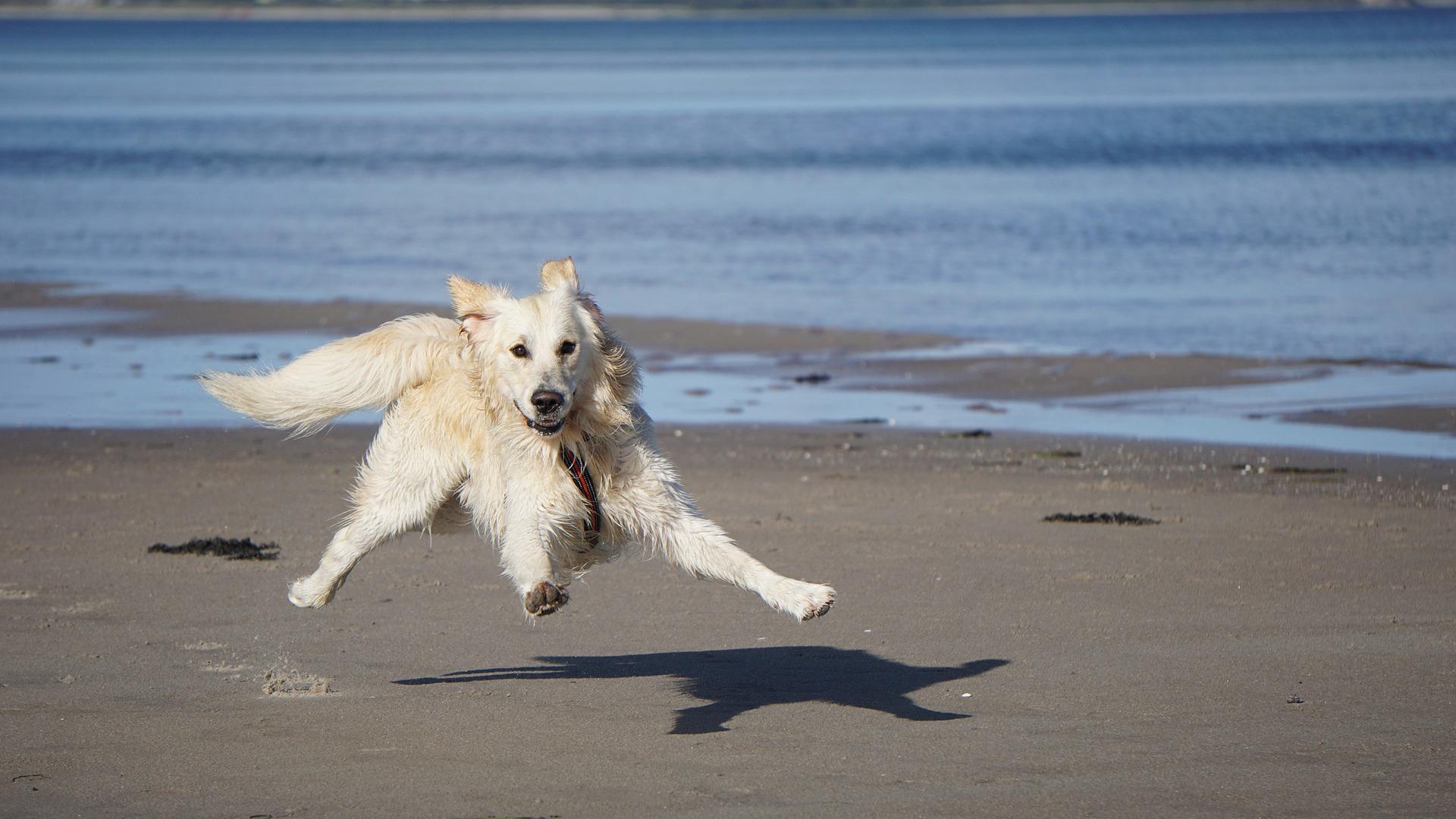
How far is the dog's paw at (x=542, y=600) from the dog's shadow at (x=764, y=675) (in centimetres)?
77

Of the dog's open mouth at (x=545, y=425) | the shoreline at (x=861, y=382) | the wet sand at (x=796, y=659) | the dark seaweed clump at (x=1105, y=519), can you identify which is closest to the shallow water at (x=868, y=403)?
the shoreline at (x=861, y=382)

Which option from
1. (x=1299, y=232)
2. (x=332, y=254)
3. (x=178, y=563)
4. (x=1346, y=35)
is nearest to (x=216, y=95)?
(x=332, y=254)

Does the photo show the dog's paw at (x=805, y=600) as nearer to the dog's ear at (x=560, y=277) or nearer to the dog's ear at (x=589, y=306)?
the dog's ear at (x=589, y=306)

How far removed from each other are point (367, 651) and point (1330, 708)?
3.70 m

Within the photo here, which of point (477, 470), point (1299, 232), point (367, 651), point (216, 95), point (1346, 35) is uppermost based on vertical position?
point (1346, 35)

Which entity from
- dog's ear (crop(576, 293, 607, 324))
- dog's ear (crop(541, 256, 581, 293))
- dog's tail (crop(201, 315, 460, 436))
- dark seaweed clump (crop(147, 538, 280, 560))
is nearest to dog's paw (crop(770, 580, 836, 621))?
dog's ear (crop(576, 293, 607, 324))

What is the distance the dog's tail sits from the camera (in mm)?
6324

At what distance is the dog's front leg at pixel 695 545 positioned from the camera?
17.1ft

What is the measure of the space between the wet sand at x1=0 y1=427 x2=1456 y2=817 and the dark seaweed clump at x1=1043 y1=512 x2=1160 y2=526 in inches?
3.8

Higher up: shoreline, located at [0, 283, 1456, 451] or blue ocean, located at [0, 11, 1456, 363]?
blue ocean, located at [0, 11, 1456, 363]

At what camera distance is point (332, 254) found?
23172 mm

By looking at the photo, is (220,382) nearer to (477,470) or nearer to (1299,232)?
(477,470)

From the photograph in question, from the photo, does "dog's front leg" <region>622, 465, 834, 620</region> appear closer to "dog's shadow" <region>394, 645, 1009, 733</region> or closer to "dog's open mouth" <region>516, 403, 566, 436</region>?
"dog's open mouth" <region>516, 403, 566, 436</region>

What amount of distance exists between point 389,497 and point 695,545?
4.48 ft
